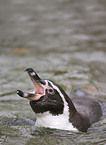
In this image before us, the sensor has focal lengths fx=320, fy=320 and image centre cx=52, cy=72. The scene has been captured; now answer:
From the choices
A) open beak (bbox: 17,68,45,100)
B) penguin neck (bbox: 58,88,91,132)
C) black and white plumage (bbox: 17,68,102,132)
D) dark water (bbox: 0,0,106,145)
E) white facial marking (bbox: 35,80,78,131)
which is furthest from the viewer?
dark water (bbox: 0,0,106,145)

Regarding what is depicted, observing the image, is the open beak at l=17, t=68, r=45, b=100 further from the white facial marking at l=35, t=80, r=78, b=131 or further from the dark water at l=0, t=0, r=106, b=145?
the dark water at l=0, t=0, r=106, b=145

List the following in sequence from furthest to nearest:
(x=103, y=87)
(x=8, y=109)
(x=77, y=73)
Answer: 1. (x=77, y=73)
2. (x=103, y=87)
3. (x=8, y=109)

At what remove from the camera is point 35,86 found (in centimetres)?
466

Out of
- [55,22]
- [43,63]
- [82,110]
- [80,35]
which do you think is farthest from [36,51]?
[82,110]

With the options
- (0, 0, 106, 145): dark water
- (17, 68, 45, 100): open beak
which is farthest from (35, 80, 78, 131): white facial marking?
(17, 68, 45, 100): open beak

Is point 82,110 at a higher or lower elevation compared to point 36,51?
lower

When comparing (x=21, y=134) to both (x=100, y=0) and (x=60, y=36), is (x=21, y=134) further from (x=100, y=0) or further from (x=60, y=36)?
(x=100, y=0)

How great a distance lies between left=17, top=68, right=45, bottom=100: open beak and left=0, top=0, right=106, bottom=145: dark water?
26.1 inches

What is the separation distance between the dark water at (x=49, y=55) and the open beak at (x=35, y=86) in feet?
2.18

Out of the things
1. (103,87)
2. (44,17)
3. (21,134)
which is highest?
(44,17)

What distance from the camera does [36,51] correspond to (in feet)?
35.8

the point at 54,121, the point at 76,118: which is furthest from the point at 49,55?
the point at 54,121

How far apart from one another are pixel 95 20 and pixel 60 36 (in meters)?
2.18

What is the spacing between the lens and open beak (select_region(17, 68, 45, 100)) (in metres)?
4.45
